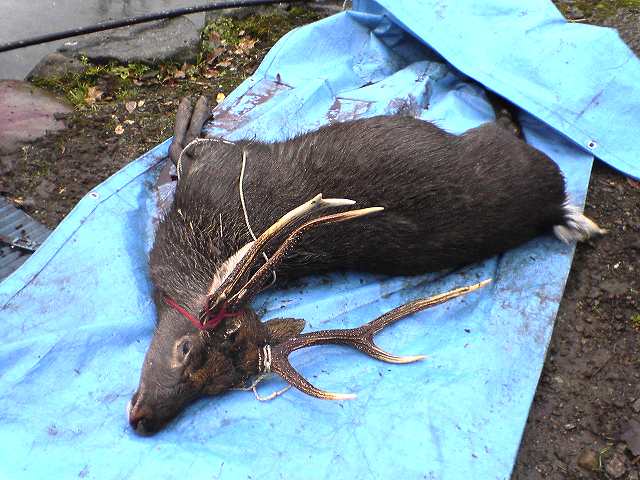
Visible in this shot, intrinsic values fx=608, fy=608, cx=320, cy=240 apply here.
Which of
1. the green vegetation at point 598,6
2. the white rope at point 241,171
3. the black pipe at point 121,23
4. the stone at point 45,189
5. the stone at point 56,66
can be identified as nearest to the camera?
the white rope at point 241,171

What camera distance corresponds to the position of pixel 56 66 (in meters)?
5.25

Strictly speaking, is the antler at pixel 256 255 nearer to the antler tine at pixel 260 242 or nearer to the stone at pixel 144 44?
the antler tine at pixel 260 242

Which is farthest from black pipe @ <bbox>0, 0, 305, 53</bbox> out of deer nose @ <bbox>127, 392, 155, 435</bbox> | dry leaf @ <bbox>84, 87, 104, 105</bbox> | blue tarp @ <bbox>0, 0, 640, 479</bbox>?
deer nose @ <bbox>127, 392, 155, 435</bbox>

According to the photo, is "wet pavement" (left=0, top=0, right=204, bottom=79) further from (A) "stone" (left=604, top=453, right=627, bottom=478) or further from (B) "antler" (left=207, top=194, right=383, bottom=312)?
(A) "stone" (left=604, top=453, right=627, bottom=478)

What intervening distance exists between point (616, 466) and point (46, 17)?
5.90 meters

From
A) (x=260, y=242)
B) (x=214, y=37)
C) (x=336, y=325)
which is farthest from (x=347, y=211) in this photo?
(x=214, y=37)

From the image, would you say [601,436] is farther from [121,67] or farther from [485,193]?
[121,67]

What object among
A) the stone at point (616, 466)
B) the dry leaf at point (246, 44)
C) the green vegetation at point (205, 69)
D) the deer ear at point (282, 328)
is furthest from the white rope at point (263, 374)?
the dry leaf at point (246, 44)

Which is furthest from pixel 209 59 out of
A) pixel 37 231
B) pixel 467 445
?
pixel 467 445

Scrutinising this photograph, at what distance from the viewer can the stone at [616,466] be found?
10.5 ft

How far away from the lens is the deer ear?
329cm

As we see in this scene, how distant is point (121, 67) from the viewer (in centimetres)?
532

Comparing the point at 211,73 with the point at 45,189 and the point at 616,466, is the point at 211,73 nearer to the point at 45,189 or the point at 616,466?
the point at 45,189

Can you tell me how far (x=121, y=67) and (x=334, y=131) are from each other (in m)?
2.51
